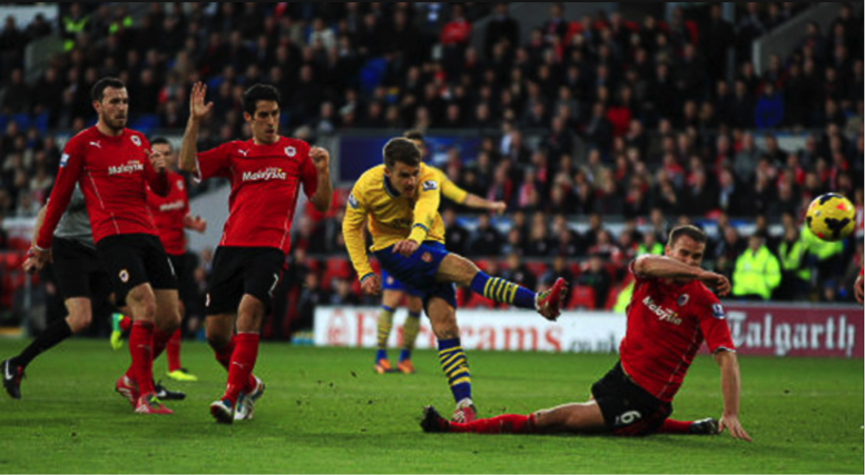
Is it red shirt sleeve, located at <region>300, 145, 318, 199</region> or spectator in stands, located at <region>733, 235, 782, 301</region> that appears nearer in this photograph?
red shirt sleeve, located at <region>300, 145, 318, 199</region>

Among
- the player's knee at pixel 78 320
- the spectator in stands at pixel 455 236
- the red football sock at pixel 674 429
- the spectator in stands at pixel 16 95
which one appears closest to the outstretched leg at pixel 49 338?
the player's knee at pixel 78 320

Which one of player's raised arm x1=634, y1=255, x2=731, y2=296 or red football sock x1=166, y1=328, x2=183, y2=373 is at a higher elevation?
player's raised arm x1=634, y1=255, x2=731, y2=296

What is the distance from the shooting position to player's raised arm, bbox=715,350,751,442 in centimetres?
745

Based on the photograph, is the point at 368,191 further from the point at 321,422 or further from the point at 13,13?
the point at 13,13

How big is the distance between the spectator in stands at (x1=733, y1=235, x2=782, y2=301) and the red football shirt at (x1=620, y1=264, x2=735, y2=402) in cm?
1236

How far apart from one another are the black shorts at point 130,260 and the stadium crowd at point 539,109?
10.2m

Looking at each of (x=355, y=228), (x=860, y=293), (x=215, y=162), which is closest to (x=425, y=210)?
(x=355, y=228)

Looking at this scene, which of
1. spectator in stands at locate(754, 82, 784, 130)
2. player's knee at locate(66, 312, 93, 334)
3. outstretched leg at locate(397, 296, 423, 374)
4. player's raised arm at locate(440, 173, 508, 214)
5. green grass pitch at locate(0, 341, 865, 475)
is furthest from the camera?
spectator in stands at locate(754, 82, 784, 130)

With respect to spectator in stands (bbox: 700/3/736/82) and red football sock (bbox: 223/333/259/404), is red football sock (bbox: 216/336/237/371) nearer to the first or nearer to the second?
red football sock (bbox: 223/333/259/404)

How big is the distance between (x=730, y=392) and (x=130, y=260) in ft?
15.2

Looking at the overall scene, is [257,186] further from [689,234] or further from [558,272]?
[558,272]

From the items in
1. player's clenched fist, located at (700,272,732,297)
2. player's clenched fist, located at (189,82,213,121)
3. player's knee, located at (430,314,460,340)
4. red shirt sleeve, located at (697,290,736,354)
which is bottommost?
player's knee, located at (430,314,460,340)

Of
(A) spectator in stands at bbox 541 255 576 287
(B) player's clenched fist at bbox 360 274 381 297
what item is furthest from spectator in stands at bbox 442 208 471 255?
(B) player's clenched fist at bbox 360 274 381 297

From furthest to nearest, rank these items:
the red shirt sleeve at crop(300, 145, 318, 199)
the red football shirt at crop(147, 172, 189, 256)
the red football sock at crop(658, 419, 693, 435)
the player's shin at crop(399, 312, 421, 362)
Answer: the player's shin at crop(399, 312, 421, 362)
the red football shirt at crop(147, 172, 189, 256)
the red shirt sleeve at crop(300, 145, 318, 199)
the red football sock at crop(658, 419, 693, 435)
